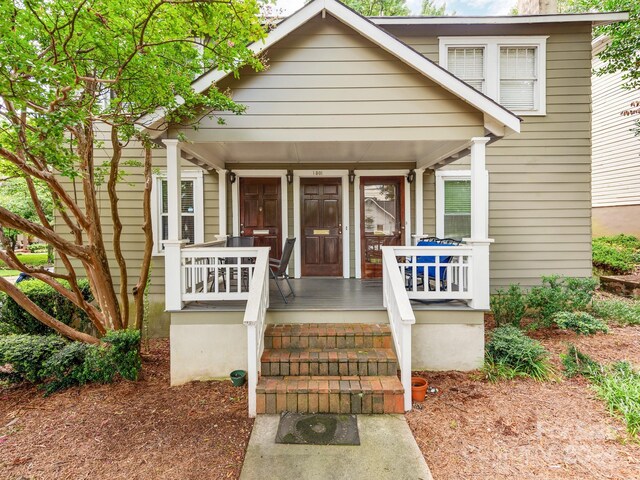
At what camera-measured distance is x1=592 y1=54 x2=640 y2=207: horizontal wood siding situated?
1023cm

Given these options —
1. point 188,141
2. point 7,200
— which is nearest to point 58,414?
point 188,141

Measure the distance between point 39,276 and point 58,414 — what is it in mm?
1914

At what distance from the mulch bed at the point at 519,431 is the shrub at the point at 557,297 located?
1.69 metres

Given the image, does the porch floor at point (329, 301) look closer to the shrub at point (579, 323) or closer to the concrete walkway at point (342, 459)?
the concrete walkway at point (342, 459)

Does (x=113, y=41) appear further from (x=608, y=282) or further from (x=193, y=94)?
(x=608, y=282)

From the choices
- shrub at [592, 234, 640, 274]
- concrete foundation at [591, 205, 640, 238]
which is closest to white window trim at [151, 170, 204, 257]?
shrub at [592, 234, 640, 274]


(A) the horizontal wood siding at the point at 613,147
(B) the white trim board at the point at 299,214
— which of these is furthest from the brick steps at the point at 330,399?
(A) the horizontal wood siding at the point at 613,147

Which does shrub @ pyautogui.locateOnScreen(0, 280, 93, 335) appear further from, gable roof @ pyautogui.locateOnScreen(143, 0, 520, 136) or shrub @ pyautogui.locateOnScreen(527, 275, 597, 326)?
shrub @ pyautogui.locateOnScreen(527, 275, 597, 326)

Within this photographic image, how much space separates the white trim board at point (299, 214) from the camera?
670cm

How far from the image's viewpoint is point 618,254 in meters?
8.80

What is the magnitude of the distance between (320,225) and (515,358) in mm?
3969

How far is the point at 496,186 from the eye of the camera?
21.3 feet

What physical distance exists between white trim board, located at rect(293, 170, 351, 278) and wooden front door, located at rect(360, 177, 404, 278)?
1.00 feet

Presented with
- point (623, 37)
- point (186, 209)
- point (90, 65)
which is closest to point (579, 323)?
point (623, 37)
